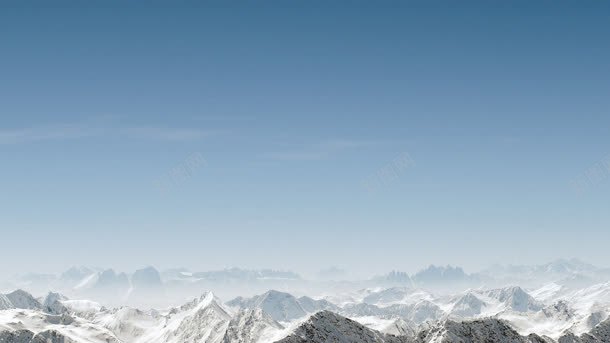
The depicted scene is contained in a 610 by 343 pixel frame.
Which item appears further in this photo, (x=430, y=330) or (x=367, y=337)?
(x=367, y=337)

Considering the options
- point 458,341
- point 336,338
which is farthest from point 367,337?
point 458,341

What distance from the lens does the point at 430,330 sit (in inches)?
6668

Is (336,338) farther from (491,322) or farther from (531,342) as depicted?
(531,342)

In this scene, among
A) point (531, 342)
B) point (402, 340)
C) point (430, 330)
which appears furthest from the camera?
point (402, 340)

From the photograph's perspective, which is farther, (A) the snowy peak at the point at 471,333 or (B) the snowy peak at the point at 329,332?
(B) the snowy peak at the point at 329,332

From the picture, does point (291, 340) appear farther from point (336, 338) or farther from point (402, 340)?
point (402, 340)

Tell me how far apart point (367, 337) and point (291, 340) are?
77.8 feet

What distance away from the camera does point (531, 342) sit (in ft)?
592

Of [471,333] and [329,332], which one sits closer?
[471,333]

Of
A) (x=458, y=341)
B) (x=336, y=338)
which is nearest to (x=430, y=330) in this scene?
(x=458, y=341)

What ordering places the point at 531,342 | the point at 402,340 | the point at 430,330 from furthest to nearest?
the point at 402,340, the point at 531,342, the point at 430,330

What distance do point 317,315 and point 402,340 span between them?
33126mm

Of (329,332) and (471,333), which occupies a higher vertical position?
(329,332)

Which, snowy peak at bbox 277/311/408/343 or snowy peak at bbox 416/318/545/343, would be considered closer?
snowy peak at bbox 416/318/545/343
